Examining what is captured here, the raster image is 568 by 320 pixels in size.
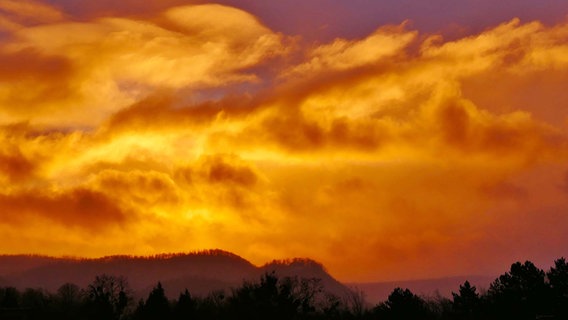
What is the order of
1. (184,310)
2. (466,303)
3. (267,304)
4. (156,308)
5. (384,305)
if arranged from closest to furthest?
(384,305)
(156,308)
(184,310)
(466,303)
(267,304)

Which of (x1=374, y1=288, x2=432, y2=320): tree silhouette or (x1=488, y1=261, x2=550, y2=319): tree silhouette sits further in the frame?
(x1=488, y1=261, x2=550, y2=319): tree silhouette

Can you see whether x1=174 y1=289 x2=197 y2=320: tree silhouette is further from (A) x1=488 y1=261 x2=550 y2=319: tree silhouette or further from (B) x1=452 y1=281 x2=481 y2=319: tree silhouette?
(A) x1=488 y1=261 x2=550 y2=319: tree silhouette

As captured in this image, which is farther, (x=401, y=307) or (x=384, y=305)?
(x=384, y=305)

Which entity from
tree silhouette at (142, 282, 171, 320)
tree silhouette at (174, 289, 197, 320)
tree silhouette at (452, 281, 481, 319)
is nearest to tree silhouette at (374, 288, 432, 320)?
tree silhouette at (452, 281, 481, 319)

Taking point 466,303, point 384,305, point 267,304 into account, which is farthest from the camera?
point 267,304

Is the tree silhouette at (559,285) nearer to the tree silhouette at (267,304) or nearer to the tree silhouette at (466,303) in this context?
the tree silhouette at (466,303)

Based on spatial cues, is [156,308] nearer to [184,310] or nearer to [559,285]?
[184,310]

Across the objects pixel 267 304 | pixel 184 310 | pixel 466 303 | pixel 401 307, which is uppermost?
pixel 267 304

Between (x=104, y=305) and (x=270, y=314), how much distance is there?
1093 inches

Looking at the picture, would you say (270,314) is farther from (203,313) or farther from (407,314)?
(407,314)

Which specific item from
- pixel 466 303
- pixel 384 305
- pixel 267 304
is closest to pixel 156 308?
pixel 267 304

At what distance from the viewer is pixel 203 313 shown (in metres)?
104

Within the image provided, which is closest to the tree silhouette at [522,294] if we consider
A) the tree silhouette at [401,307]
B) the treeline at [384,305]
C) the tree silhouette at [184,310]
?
the treeline at [384,305]

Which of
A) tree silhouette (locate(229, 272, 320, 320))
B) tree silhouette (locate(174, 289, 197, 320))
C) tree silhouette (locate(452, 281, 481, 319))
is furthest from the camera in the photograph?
tree silhouette (locate(229, 272, 320, 320))
